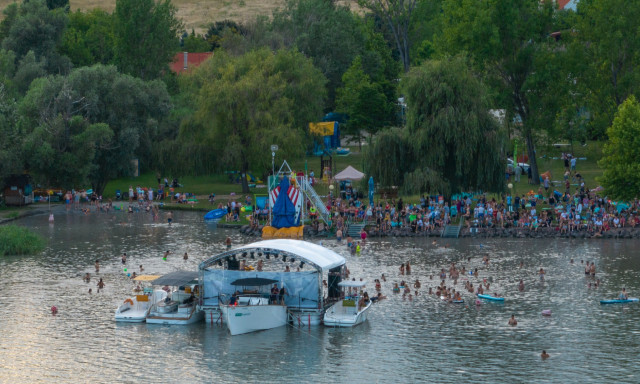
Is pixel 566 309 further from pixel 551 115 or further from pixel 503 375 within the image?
pixel 551 115

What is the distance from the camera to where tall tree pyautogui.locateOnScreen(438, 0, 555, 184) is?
81125 mm

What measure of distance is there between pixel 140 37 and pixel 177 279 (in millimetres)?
74503

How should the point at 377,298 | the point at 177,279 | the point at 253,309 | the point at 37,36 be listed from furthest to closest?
the point at 37,36
the point at 377,298
the point at 177,279
the point at 253,309

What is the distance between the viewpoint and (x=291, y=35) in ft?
386

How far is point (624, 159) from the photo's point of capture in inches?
2643

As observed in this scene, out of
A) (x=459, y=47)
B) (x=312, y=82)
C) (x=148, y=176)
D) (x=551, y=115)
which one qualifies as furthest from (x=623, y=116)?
(x=148, y=176)

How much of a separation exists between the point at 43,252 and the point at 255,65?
3402 centimetres

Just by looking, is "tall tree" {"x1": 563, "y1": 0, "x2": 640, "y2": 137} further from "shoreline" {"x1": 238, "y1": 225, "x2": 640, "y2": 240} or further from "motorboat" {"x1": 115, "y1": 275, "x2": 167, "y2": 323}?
"motorboat" {"x1": 115, "y1": 275, "x2": 167, "y2": 323}

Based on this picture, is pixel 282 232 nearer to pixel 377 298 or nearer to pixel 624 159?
pixel 377 298

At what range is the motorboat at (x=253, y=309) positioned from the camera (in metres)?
41.0

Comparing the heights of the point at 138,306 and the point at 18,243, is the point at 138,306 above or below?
below

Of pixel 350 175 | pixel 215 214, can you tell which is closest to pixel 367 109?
pixel 350 175

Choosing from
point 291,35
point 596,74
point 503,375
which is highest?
point 291,35

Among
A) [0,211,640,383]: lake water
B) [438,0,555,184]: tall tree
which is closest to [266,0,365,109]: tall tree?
[438,0,555,184]: tall tree
